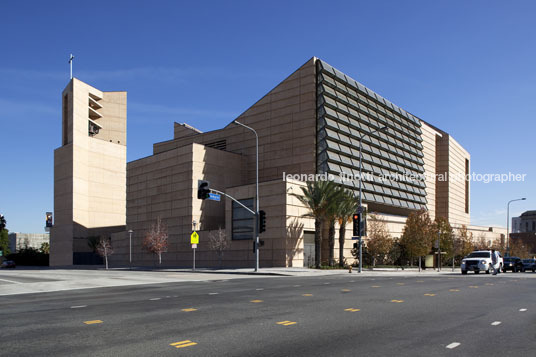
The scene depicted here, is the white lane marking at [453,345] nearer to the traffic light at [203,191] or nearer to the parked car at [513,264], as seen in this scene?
the traffic light at [203,191]

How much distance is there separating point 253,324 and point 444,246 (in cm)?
5899

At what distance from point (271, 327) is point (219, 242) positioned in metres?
41.9

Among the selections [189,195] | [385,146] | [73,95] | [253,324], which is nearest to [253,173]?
[189,195]

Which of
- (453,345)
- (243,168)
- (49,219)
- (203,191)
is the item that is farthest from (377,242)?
(49,219)

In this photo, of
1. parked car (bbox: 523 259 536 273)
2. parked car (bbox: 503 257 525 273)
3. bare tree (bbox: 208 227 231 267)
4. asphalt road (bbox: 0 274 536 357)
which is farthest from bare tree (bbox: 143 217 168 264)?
asphalt road (bbox: 0 274 536 357)

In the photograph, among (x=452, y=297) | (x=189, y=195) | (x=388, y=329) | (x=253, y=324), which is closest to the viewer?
(x=388, y=329)

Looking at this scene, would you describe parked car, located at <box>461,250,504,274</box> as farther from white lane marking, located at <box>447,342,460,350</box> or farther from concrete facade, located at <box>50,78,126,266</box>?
concrete facade, located at <box>50,78,126,266</box>

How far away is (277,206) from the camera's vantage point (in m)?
48.6

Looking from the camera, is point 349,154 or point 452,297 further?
point 349,154

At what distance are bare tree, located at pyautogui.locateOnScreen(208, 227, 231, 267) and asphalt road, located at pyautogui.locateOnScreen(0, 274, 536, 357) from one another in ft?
118

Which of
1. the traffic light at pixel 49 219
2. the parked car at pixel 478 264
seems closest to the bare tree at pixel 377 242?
the parked car at pixel 478 264

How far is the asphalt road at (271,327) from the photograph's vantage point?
25.0 ft

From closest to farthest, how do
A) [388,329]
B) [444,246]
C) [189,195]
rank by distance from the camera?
1. [388,329]
2. [189,195]
3. [444,246]

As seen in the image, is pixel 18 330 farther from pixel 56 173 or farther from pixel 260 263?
pixel 56 173
